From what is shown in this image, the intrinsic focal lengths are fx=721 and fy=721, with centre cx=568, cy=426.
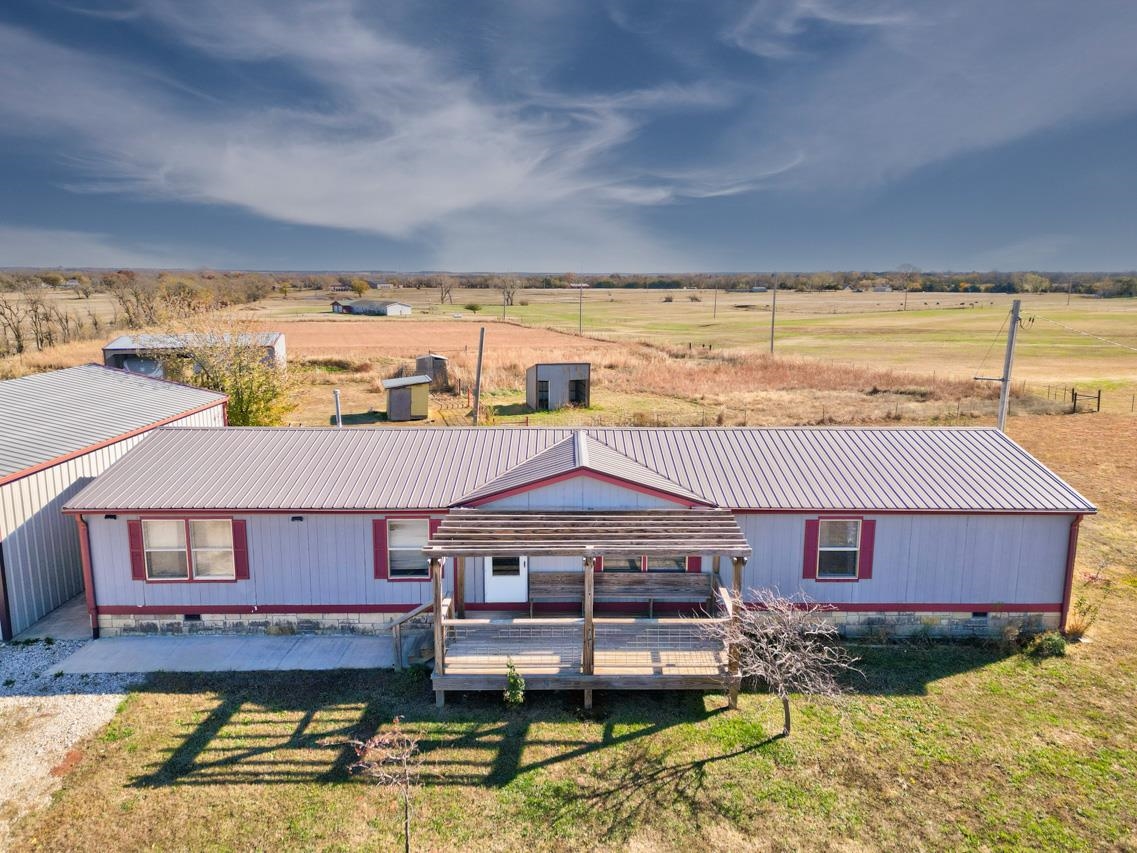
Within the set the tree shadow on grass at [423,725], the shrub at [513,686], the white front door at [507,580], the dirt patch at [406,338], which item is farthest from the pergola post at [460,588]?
the dirt patch at [406,338]

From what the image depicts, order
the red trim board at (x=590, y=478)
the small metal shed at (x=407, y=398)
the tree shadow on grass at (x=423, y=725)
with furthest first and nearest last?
the small metal shed at (x=407, y=398) → the red trim board at (x=590, y=478) → the tree shadow on grass at (x=423, y=725)

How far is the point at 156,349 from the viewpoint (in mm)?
32906

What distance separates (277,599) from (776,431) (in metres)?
11.4

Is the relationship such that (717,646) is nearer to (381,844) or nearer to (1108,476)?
(381,844)

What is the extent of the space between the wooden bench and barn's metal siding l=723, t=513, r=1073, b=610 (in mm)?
1100

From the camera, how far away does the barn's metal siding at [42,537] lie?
1401cm

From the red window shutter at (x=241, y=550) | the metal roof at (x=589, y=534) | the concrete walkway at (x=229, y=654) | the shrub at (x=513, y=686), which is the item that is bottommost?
the concrete walkway at (x=229, y=654)

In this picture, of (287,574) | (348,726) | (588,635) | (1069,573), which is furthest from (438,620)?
(1069,573)

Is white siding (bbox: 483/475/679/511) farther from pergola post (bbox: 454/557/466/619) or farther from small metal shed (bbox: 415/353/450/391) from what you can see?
small metal shed (bbox: 415/353/450/391)

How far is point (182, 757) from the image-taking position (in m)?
10.5

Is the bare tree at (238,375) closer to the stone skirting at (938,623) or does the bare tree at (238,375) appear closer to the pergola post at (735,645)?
the pergola post at (735,645)

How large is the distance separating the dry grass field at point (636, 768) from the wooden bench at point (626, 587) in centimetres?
220

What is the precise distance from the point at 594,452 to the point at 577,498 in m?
1.65

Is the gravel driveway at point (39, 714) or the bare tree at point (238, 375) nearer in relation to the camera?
the gravel driveway at point (39, 714)
